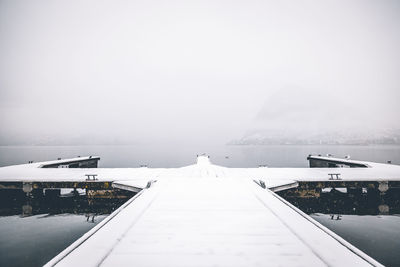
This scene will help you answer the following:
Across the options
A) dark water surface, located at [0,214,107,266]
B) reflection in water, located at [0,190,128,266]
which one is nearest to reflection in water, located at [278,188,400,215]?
reflection in water, located at [0,190,128,266]

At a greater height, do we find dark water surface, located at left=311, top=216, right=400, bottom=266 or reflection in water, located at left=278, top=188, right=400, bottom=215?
reflection in water, located at left=278, top=188, right=400, bottom=215

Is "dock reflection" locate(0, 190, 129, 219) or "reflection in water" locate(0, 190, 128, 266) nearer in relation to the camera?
"reflection in water" locate(0, 190, 128, 266)

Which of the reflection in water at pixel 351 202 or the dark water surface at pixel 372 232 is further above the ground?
the reflection in water at pixel 351 202

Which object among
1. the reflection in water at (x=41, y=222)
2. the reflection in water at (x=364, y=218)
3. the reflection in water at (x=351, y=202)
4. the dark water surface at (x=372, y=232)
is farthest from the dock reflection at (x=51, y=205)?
the dark water surface at (x=372, y=232)

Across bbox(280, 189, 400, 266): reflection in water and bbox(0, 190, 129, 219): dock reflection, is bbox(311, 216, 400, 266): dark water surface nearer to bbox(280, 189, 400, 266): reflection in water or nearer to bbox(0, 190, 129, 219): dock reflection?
bbox(280, 189, 400, 266): reflection in water

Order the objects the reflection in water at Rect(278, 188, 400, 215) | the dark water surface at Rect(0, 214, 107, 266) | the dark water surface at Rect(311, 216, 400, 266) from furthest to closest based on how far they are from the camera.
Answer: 1. the reflection in water at Rect(278, 188, 400, 215)
2. the dark water surface at Rect(311, 216, 400, 266)
3. the dark water surface at Rect(0, 214, 107, 266)

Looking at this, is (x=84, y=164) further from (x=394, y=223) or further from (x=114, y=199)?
(x=394, y=223)

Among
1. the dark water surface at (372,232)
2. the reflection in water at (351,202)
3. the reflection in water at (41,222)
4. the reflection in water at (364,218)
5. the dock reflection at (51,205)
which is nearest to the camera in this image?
the dark water surface at (372,232)

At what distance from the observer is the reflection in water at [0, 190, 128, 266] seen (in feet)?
29.8

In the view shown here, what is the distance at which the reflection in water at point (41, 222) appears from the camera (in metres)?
9.07

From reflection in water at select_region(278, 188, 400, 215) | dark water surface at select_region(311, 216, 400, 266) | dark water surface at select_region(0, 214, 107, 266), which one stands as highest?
reflection in water at select_region(278, 188, 400, 215)

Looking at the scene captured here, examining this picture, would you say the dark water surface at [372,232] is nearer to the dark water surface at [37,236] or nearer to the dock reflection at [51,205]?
the dock reflection at [51,205]

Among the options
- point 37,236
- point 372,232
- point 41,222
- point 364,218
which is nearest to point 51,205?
point 41,222

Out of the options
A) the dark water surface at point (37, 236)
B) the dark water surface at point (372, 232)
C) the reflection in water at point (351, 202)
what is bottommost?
the dark water surface at point (372, 232)
